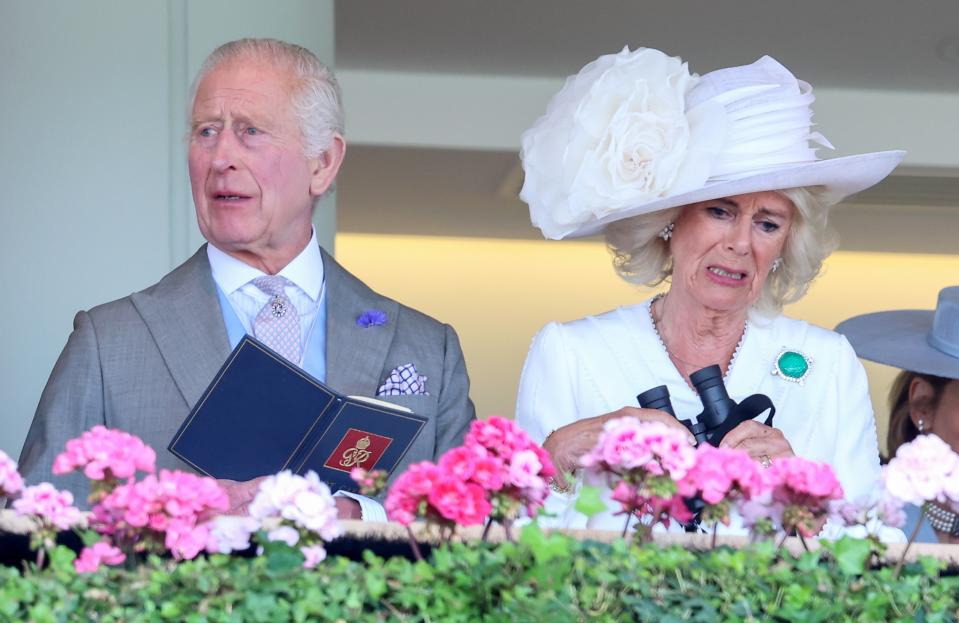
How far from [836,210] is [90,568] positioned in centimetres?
637

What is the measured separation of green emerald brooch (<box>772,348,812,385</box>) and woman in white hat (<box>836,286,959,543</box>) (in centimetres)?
67

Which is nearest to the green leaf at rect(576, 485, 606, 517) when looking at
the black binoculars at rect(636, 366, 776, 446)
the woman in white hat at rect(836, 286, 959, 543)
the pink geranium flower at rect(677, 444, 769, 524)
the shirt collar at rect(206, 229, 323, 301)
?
the pink geranium flower at rect(677, 444, 769, 524)

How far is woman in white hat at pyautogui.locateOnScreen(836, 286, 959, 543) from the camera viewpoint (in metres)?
3.28

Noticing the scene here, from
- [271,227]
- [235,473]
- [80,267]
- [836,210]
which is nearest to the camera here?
[235,473]

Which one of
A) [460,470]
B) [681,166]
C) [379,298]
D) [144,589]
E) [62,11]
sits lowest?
[144,589]

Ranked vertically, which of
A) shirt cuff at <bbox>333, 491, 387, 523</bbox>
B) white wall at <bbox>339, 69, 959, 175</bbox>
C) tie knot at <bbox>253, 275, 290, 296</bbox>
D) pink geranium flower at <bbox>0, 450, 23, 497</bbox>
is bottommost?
shirt cuff at <bbox>333, 491, 387, 523</bbox>

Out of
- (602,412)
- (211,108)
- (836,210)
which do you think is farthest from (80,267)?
(836,210)

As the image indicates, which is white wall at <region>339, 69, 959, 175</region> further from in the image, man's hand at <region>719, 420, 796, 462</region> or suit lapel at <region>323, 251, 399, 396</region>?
man's hand at <region>719, 420, 796, 462</region>

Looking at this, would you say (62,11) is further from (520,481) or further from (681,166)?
(520,481)

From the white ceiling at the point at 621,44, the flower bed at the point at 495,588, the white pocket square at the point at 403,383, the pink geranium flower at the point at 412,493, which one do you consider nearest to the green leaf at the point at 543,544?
the flower bed at the point at 495,588

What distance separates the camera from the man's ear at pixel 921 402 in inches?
135

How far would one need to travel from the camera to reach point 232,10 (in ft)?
11.7

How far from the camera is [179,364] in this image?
238cm

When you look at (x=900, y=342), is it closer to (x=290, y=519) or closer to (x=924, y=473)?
(x=924, y=473)
